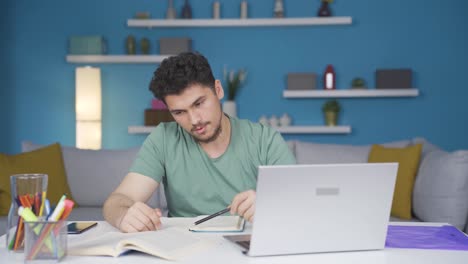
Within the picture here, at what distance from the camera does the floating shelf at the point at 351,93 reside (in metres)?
4.51

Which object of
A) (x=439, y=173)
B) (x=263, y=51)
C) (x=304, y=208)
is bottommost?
(x=439, y=173)

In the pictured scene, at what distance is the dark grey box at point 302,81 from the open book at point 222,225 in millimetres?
2980

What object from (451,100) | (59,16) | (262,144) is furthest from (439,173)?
(59,16)

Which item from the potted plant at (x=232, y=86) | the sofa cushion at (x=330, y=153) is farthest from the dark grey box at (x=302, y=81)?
the sofa cushion at (x=330, y=153)

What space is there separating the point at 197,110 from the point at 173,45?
2.88 m

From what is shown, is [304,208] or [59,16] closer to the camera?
[304,208]

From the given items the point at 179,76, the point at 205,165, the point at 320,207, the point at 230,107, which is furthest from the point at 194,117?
the point at 230,107

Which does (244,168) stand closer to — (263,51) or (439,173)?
(439,173)

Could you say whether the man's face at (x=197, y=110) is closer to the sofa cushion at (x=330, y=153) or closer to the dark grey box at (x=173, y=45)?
the sofa cushion at (x=330, y=153)

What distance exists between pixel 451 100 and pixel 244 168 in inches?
123

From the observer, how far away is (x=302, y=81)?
4.61 m

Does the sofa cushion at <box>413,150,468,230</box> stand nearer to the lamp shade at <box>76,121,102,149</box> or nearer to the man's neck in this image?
the man's neck

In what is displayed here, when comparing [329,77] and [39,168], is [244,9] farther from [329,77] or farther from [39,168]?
[39,168]

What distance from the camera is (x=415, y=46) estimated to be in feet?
15.3
